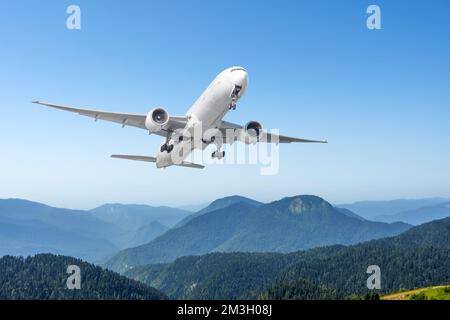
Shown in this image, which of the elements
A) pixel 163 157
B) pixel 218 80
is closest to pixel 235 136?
pixel 163 157

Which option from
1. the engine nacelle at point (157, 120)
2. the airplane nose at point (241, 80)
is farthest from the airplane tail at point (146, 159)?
the airplane nose at point (241, 80)

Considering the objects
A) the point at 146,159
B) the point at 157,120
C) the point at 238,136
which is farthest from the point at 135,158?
the point at 157,120

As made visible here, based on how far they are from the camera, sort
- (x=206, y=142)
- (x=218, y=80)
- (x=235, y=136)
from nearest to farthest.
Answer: (x=218, y=80), (x=206, y=142), (x=235, y=136)

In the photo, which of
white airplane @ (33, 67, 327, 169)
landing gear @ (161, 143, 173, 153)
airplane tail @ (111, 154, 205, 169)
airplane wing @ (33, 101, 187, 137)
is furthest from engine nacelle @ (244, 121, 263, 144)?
airplane tail @ (111, 154, 205, 169)

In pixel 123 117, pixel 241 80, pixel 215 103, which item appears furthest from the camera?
pixel 123 117

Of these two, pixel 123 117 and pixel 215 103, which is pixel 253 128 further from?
pixel 123 117

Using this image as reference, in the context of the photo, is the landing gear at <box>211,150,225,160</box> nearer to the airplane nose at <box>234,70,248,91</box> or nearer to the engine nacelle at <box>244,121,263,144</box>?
the engine nacelle at <box>244,121,263,144</box>
